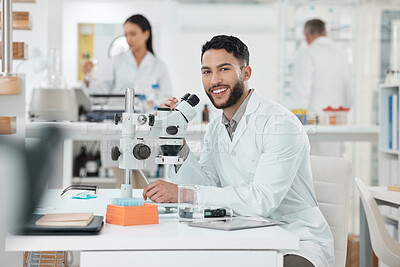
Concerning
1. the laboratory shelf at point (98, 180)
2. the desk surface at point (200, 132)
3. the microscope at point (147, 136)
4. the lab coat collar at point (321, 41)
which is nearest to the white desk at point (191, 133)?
the desk surface at point (200, 132)

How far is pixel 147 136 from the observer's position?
1.47 m

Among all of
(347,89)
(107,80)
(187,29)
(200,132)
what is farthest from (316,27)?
(107,80)

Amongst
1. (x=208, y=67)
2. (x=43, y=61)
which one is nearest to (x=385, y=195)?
(x=208, y=67)

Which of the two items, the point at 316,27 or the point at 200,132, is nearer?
the point at 200,132

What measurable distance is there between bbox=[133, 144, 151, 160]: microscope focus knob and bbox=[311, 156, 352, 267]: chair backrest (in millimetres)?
757

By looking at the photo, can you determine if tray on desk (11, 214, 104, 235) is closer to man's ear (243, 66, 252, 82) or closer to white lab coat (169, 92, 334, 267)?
white lab coat (169, 92, 334, 267)

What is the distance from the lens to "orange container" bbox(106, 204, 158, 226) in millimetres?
1313

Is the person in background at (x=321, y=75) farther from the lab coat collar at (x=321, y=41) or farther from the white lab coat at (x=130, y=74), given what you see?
the white lab coat at (x=130, y=74)

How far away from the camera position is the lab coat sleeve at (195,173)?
1835 millimetres

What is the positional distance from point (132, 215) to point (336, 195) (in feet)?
2.75

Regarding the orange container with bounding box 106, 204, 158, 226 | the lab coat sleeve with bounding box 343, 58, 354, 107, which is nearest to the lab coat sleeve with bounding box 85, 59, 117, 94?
the lab coat sleeve with bounding box 343, 58, 354, 107

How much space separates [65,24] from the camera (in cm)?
541

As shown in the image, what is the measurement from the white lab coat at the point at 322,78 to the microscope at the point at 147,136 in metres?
3.13

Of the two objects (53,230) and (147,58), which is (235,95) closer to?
(53,230)
